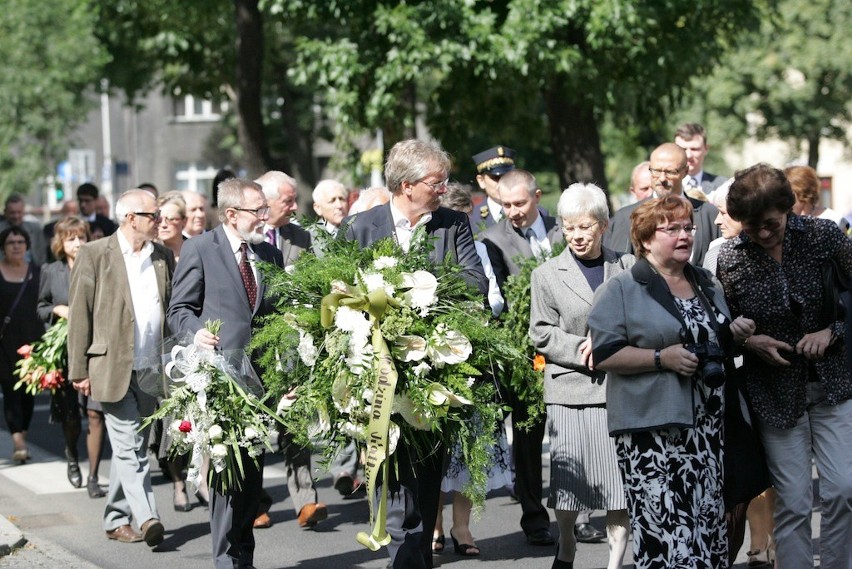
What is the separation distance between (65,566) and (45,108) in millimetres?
33841

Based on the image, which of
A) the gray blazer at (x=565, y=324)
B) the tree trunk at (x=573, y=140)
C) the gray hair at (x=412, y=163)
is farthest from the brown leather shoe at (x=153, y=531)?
the tree trunk at (x=573, y=140)

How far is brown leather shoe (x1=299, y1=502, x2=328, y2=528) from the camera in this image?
9.25 meters

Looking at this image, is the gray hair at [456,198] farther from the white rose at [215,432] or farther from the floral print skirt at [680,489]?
the floral print skirt at [680,489]

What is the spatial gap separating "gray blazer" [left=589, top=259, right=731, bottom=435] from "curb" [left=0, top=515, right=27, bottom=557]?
4218 mm

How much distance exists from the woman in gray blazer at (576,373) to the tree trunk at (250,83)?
16.0 metres

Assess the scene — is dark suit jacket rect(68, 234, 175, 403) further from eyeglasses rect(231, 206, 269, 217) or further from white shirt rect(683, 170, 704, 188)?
white shirt rect(683, 170, 704, 188)

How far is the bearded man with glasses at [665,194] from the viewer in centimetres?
881

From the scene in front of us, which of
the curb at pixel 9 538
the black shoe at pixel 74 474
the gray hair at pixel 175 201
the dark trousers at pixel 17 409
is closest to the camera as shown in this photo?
the curb at pixel 9 538

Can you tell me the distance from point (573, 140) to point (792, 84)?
20.7 metres

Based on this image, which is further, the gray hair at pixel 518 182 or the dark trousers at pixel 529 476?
the gray hair at pixel 518 182

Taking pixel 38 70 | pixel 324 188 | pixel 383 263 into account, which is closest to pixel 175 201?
pixel 324 188

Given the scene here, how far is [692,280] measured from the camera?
6.27 m

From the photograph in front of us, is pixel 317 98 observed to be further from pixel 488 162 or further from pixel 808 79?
pixel 488 162

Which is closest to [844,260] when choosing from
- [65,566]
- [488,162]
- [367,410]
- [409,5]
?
[367,410]
